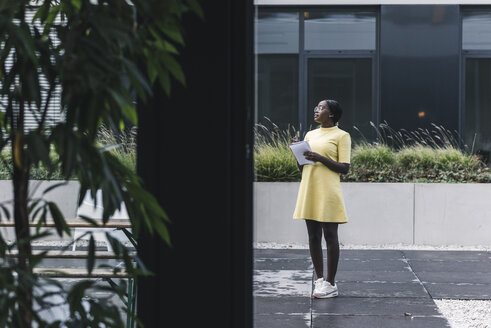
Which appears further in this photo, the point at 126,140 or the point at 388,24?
the point at 388,24

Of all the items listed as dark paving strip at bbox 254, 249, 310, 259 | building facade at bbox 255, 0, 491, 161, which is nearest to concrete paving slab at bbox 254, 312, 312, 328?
dark paving strip at bbox 254, 249, 310, 259

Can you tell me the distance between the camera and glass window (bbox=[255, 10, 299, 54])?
14070 millimetres

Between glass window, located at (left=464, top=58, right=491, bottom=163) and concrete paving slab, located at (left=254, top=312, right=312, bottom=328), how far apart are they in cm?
857

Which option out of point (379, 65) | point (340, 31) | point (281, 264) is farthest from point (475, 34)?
point (281, 264)

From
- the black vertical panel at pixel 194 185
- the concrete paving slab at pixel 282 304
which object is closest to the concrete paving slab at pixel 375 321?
the concrete paving slab at pixel 282 304

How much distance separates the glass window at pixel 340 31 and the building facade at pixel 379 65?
0.02m

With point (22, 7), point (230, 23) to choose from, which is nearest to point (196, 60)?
point (230, 23)

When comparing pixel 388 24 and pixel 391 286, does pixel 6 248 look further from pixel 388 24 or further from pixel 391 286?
pixel 388 24

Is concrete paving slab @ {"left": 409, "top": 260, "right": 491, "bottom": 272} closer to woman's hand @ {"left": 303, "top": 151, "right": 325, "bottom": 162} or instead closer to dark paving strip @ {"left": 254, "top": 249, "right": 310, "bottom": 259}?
dark paving strip @ {"left": 254, "top": 249, "right": 310, "bottom": 259}

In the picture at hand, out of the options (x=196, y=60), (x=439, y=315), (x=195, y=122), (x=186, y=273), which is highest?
(x=196, y=60)

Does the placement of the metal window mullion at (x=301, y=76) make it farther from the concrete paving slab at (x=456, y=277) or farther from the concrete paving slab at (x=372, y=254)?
the concrete paving slab at (x=456, y=277)

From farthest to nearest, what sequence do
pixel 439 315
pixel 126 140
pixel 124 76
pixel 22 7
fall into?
pixel 126 140 < pixel 439 315 < pixel 22 7 < pixel 124 76

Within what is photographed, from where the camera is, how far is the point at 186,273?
2627mm

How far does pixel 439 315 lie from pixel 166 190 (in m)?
4.50
